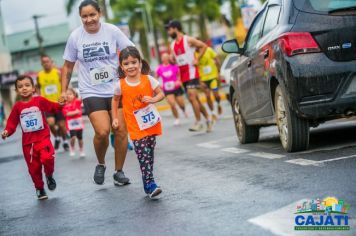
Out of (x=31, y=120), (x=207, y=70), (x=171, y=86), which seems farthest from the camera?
(x=171, y=86)

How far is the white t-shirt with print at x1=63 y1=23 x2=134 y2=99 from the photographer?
26.1 ft

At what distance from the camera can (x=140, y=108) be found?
6.99 metres

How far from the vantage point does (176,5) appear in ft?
220

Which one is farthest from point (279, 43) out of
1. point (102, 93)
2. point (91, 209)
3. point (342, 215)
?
point (342, 215)

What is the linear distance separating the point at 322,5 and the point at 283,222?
137 inches

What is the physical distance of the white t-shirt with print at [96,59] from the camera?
7961mm

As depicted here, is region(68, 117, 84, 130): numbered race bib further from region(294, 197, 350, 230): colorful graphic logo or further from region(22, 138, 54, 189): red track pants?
region(294, 197, 350, 230): colorful graphic logo

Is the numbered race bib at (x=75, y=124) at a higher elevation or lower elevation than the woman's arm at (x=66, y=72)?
lower

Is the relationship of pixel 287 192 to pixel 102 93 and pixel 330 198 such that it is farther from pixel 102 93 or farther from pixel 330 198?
pixel 102 93

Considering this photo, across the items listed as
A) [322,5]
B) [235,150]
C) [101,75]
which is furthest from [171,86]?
[322,5]

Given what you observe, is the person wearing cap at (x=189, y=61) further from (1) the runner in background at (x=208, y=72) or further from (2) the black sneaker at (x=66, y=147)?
(2) the black sneaker at (x=66, y=147)

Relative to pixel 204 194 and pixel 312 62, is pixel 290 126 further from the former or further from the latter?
pixel 204 194

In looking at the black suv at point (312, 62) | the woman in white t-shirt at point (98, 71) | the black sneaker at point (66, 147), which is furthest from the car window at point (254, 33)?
the black sneaker at point (66, 147)

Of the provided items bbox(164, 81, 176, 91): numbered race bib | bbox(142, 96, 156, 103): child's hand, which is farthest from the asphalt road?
bbox(164, 81, 176, 91): numbered race bib
